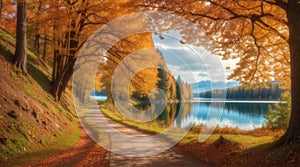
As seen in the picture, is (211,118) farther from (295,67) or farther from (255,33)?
(295,67)

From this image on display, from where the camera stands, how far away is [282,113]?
16.2 m

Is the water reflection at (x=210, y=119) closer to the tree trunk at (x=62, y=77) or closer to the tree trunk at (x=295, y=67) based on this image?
the tree trunk at (x=62, y=77)

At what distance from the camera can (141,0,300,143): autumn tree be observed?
8.16m

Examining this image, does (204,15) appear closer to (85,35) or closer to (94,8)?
(94,8)

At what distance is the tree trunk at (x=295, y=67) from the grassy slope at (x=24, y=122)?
7986 millimetres

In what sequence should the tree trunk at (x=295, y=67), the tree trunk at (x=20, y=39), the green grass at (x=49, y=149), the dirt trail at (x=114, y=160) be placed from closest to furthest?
the tree trunk at (x=295, y=67) → the green grass at (x=49, y=149) → the dirt trail at (x=114, y=160) → the tree trunk at (x=20, y=39)

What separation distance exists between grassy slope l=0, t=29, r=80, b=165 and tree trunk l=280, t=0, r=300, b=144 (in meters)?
7.99

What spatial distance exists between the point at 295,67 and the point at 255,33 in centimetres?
307

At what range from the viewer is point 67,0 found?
13398mm

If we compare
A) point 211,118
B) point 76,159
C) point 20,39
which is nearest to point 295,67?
point 76,159

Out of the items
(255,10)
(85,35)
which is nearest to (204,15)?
(255,10)

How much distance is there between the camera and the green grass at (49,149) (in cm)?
814

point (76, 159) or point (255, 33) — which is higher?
point (255, 33)

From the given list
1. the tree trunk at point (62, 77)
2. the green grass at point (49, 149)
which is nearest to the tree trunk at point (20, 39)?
the tree trunk at point (62, 77)
